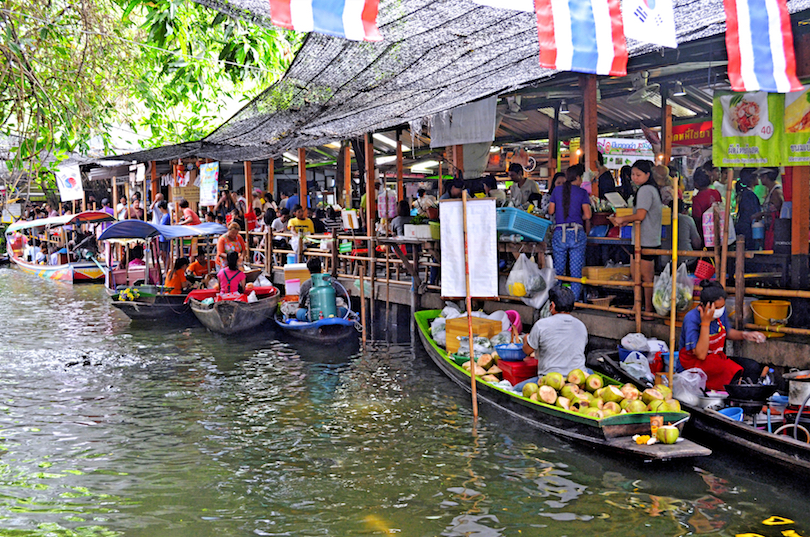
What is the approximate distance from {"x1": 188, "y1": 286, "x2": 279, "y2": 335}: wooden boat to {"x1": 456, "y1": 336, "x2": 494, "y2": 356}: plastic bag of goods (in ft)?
17.2

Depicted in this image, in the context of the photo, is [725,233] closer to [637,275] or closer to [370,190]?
[637,275]

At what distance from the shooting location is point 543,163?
18.0 m

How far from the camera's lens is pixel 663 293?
778 cm

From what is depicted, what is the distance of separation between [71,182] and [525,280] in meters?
17.5

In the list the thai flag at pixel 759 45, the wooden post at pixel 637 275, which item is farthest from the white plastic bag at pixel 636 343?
the thai flag at pixel 759 45

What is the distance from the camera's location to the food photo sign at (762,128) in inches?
292

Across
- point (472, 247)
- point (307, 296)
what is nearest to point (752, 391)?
point (472, 247)

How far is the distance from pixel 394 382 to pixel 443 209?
2827 mm

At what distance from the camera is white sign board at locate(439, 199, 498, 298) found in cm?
789

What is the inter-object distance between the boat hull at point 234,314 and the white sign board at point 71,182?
10537 mm

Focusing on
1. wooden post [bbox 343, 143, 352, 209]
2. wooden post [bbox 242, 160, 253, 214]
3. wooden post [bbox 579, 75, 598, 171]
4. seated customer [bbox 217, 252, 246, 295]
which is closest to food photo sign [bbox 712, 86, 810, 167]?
wooden post [bbox 579, 75, 598, 171]

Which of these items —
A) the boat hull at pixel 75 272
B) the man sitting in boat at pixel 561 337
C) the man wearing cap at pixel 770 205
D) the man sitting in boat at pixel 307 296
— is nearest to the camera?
the man sitting in boat at pixel 561 337

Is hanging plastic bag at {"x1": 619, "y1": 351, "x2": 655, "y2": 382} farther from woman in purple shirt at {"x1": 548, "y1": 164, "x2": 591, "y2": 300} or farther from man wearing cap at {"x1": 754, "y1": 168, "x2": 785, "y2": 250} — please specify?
man wearing cap at {"x1": 754, "y1": 168, "x2": 785, "y2": 250}

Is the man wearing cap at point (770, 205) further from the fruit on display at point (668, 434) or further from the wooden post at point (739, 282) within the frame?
the fruit on display at point (668, 434)
